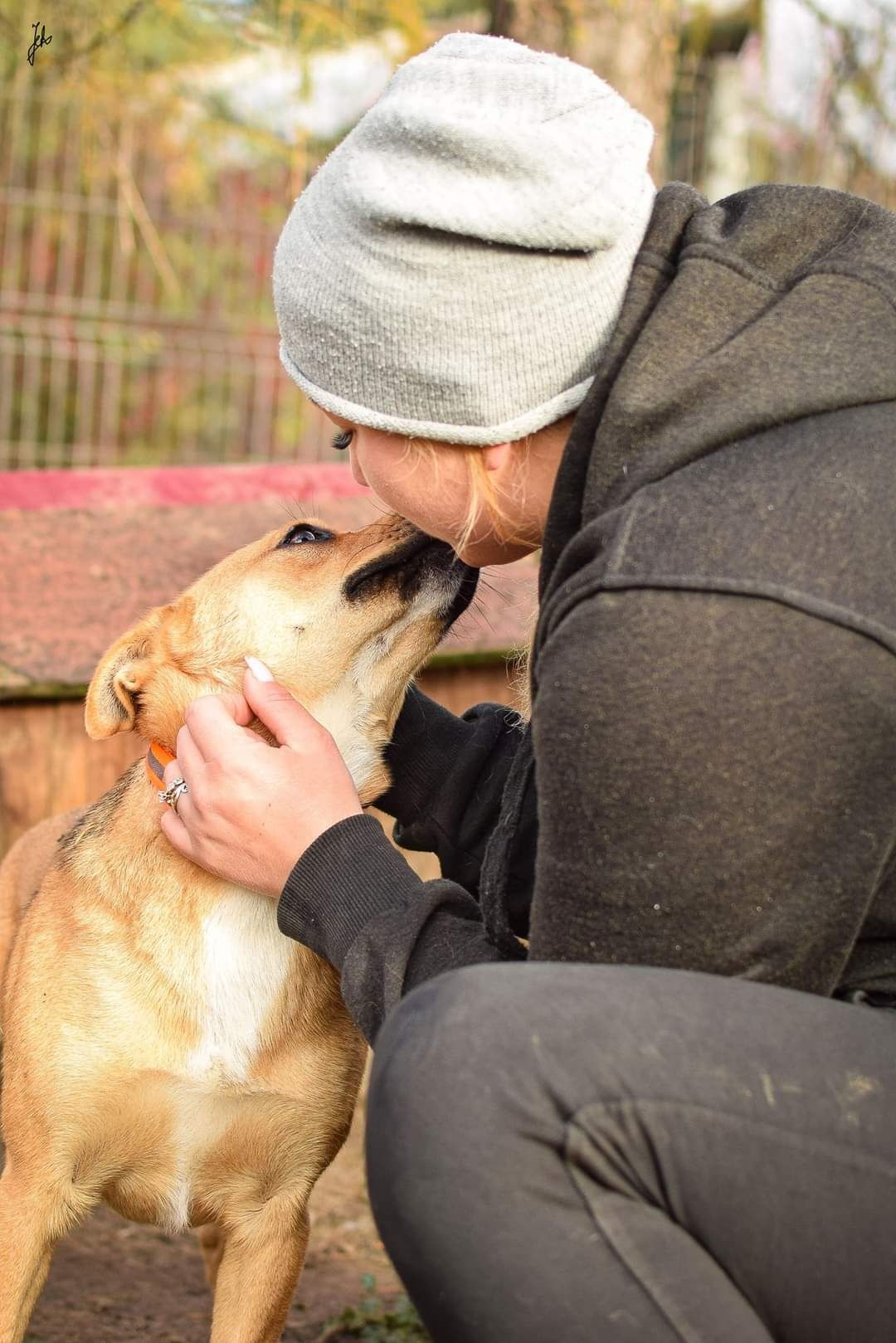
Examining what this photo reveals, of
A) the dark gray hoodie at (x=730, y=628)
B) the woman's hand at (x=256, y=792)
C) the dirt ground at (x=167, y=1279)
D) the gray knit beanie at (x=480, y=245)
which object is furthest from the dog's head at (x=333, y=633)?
the dirt ground at (x=167, y=1279)

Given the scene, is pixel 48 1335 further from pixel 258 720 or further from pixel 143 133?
pixel 143 133

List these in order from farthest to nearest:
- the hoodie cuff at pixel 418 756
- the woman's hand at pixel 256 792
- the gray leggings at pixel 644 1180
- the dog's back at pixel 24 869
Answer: the dog's back at pixel 24 869
the hoodie cuff at pixel 418 756
the woman's hand at pixel 256 792
the gray leggings at pixel 644 1180

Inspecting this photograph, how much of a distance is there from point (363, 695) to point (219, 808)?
657mm

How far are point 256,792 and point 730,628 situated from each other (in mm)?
1007

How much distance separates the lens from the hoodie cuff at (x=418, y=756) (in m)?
3.16

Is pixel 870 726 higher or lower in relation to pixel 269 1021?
higher

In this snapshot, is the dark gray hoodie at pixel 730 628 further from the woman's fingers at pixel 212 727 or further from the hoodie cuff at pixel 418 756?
the hoodie cuff at pixel 418 756

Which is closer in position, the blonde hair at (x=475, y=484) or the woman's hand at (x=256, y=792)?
the blonde hair at (x=475, y=484)

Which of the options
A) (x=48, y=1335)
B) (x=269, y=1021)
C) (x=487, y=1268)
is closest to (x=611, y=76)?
(x=269, y=1021)

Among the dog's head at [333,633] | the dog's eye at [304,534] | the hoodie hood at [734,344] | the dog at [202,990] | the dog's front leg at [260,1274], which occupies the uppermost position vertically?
the hoodie hood at [734,344]

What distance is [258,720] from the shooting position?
289cm

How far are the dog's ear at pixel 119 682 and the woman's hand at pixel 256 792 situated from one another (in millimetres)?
272

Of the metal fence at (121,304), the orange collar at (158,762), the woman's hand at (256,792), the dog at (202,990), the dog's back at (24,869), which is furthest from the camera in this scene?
the metal fence at (121,304)

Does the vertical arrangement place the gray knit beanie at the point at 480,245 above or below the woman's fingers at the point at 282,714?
above
